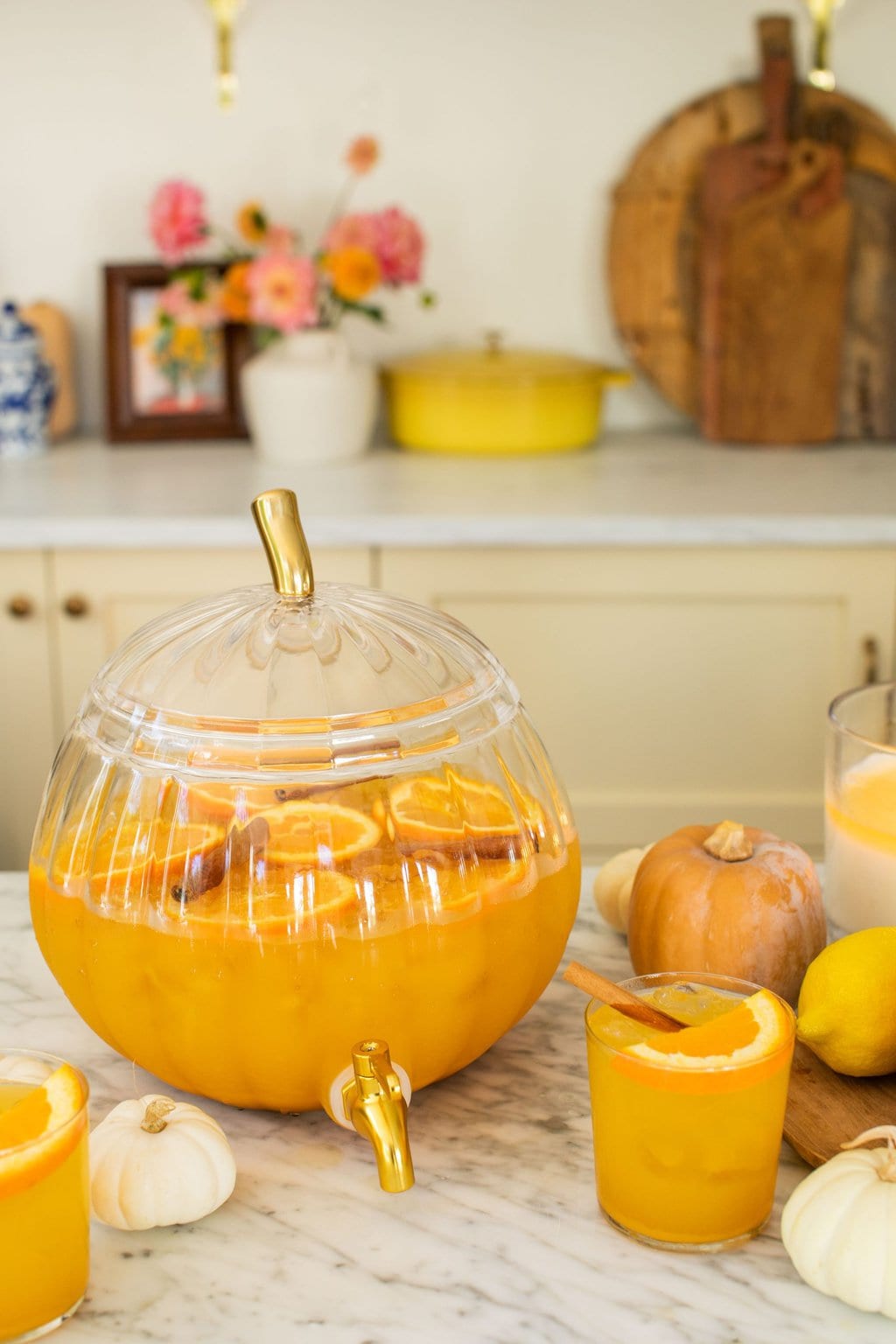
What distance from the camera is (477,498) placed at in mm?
2115

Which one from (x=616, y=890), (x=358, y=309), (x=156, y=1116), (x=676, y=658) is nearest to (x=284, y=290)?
(x=358, y=309)

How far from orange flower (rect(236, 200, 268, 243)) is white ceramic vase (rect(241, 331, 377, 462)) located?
17 cm

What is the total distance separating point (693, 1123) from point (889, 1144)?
3.6 inches

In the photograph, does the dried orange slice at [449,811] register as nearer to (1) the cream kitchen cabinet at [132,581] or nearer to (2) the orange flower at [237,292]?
(1) the cream kitchen cabinet at [132,581]

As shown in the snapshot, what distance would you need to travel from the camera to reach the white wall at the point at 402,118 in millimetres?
2424

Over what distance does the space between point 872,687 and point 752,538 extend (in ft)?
3.49

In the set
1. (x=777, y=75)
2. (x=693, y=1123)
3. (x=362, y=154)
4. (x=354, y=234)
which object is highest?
(x=777, y=75)

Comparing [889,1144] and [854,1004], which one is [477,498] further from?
[889,1144]

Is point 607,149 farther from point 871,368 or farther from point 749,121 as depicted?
point 871,368

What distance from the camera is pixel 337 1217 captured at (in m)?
0.71

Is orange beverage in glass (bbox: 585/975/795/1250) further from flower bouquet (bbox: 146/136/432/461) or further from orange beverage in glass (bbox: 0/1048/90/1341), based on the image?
flower bouquet (bbox: 146/136/432/461)

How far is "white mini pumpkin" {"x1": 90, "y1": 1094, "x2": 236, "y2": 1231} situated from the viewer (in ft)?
2.27

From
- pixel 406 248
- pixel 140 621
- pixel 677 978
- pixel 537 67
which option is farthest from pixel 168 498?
pixel 677 978

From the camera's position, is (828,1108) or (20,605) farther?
(20,605)
